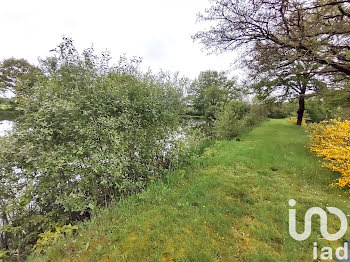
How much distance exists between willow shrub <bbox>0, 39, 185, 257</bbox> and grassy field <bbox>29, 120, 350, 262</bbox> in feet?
1.51

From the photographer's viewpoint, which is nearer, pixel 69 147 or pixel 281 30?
pixel 69 147

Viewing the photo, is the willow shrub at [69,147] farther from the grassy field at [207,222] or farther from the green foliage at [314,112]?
the green foliage at [314,112]

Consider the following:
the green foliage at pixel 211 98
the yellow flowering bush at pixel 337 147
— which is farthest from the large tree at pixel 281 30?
the green foliage at pixel 211 98

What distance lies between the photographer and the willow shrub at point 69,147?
2527 mm

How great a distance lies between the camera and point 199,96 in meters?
19.9

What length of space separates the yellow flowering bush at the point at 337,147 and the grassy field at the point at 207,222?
0.37m

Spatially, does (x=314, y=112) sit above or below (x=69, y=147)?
above

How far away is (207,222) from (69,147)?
2455 millimetres

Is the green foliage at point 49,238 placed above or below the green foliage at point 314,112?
below

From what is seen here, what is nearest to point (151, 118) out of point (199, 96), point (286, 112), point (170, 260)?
point (170, 260)

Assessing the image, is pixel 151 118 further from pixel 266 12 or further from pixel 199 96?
pixel 199 96

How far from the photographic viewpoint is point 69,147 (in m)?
2.74

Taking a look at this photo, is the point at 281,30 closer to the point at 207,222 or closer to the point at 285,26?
the point at 285,26

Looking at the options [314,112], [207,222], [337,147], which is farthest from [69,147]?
[314,112]
